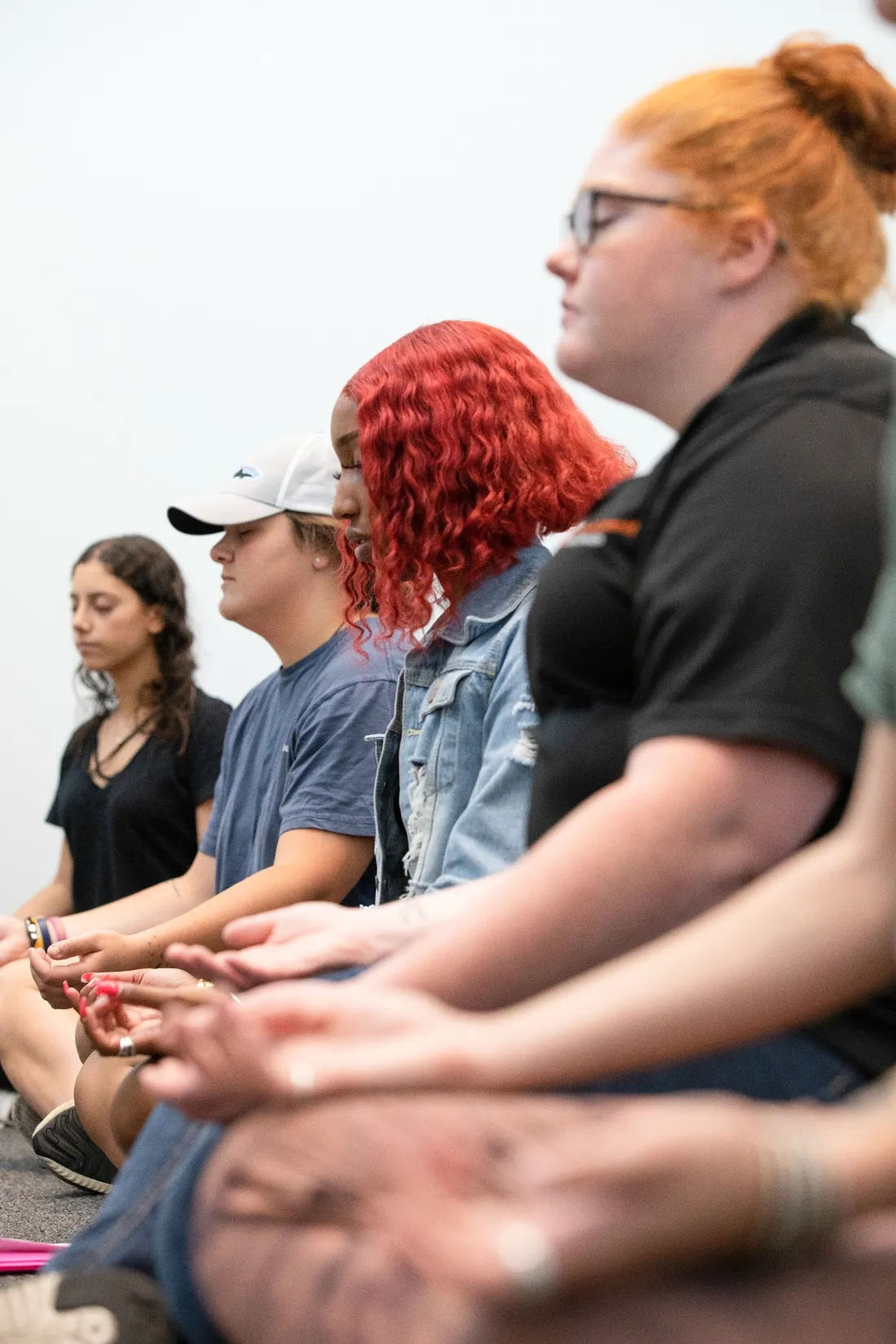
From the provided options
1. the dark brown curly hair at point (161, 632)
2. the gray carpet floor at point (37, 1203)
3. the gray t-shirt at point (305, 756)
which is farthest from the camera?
the dark brown curly hair at point (161, 632)

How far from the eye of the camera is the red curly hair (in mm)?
1453

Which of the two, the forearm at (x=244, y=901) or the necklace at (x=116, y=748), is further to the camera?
the necklace at (x=116, y=748)

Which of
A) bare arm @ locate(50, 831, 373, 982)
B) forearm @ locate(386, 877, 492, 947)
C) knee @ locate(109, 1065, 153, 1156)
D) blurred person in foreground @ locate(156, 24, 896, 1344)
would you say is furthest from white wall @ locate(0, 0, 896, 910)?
blurred person in foreground @ locate(156, 24, 896, 1344)

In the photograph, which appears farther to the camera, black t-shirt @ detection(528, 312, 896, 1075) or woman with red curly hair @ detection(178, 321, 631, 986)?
woman with red curly hair @ detection(178, 321, 631, 986)

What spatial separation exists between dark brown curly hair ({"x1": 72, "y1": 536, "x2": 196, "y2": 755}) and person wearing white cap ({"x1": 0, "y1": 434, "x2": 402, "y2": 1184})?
1.44 ft

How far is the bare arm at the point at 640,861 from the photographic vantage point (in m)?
0.65

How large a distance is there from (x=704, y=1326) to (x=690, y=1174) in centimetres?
5

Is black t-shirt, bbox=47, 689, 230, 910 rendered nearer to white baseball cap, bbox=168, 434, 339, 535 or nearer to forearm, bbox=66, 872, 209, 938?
forearm, bbox=66, 872, 209, 938

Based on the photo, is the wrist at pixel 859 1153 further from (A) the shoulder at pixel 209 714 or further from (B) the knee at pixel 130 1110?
(A) the shoulder at pixel 209 714

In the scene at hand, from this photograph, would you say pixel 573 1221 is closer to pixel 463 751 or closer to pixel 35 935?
pixel 463 751

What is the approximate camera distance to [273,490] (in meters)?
2.14

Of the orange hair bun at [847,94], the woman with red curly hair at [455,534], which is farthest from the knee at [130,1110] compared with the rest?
Answer: the orange hair bun at [847,94]

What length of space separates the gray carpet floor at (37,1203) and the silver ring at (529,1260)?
1478mm

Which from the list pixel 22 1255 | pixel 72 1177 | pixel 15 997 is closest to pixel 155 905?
pixel 15 997
